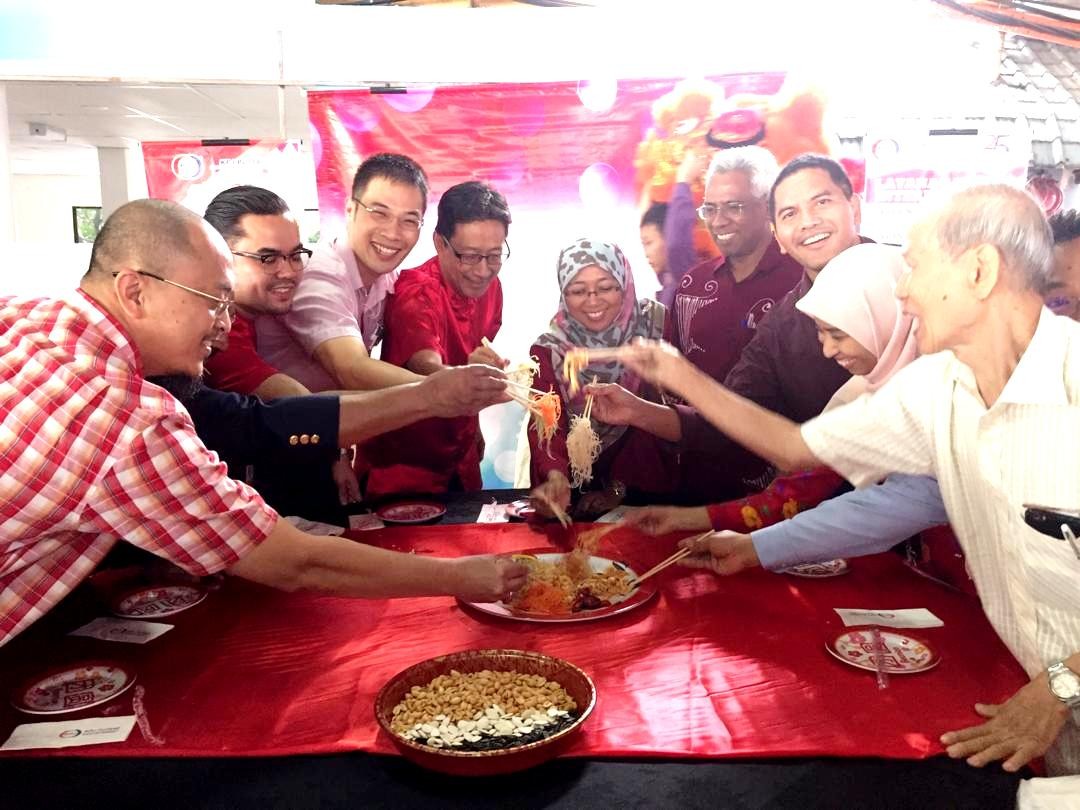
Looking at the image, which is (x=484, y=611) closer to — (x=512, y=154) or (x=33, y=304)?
(x=33, y=304)

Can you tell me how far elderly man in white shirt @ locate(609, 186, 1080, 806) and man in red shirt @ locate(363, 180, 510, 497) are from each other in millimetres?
2146

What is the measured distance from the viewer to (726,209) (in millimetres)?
3988

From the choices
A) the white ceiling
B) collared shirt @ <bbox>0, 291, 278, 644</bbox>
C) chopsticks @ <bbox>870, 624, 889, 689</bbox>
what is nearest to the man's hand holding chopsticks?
Answer: chopsticks @ <bbox>870, 624, 889, 689</bbox>

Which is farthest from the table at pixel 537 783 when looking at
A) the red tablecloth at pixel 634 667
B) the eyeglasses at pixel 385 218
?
the eyeglasses at pixel 385 218

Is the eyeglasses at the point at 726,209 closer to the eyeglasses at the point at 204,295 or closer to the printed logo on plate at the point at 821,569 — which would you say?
the printed logo on plate at the point at 821,569

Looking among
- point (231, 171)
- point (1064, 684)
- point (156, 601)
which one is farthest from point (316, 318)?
point (1064, 684)

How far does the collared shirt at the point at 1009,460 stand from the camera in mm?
1548

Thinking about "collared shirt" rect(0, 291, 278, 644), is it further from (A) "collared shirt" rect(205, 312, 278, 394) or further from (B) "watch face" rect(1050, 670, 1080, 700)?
(B) "watch face" rect(1050, 670, 1080, 700)

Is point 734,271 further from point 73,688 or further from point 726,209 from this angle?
point 73,688

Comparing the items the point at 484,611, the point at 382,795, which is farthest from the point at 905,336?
the point at 382,795

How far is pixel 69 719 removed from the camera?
1533mm

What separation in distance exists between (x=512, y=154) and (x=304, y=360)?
1.82 m

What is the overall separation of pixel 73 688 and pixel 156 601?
A: 48cm

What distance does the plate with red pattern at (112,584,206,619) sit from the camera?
80.2 inches
